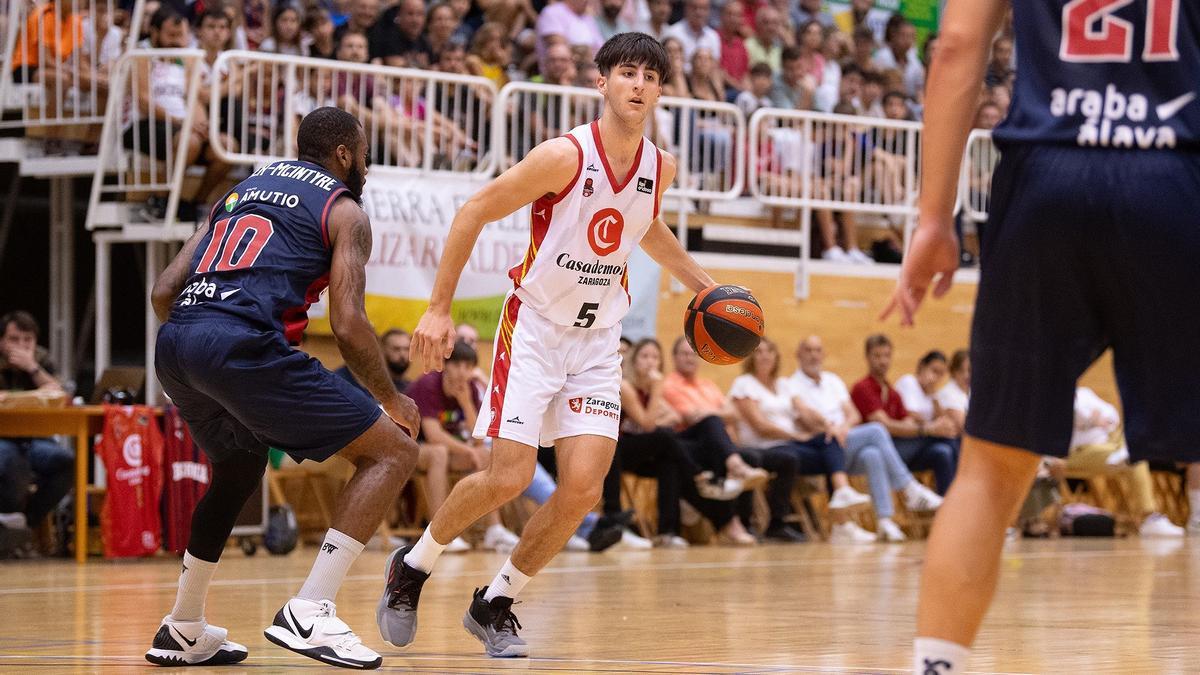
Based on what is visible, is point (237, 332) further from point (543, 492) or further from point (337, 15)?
point (337, 15)

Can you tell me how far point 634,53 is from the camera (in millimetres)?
5855

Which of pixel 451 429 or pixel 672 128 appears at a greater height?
pixel 672 128

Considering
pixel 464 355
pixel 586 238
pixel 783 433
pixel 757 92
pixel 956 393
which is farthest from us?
pixel 757 92

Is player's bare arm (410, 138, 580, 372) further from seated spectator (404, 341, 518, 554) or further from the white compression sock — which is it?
seated spectator (404, 341, 518, 554)

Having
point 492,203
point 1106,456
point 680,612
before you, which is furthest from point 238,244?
point 1106,456

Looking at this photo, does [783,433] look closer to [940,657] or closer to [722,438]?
[722,438]

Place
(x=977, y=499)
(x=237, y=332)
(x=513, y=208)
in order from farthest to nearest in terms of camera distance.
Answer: (x=513, y=208)
(x=237, y=332)
(x=977, y=499)

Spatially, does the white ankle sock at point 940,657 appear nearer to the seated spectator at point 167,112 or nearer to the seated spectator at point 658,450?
the seated spectator at point 658,450

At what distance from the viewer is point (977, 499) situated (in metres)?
3.03

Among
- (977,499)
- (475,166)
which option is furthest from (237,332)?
(475,166)

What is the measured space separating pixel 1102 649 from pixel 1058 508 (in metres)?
9.36

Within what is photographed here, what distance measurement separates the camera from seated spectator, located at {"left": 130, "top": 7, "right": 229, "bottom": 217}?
A: 12039mm

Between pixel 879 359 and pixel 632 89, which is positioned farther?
pixel 879 359

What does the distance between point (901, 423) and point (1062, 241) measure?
36.7 ft
